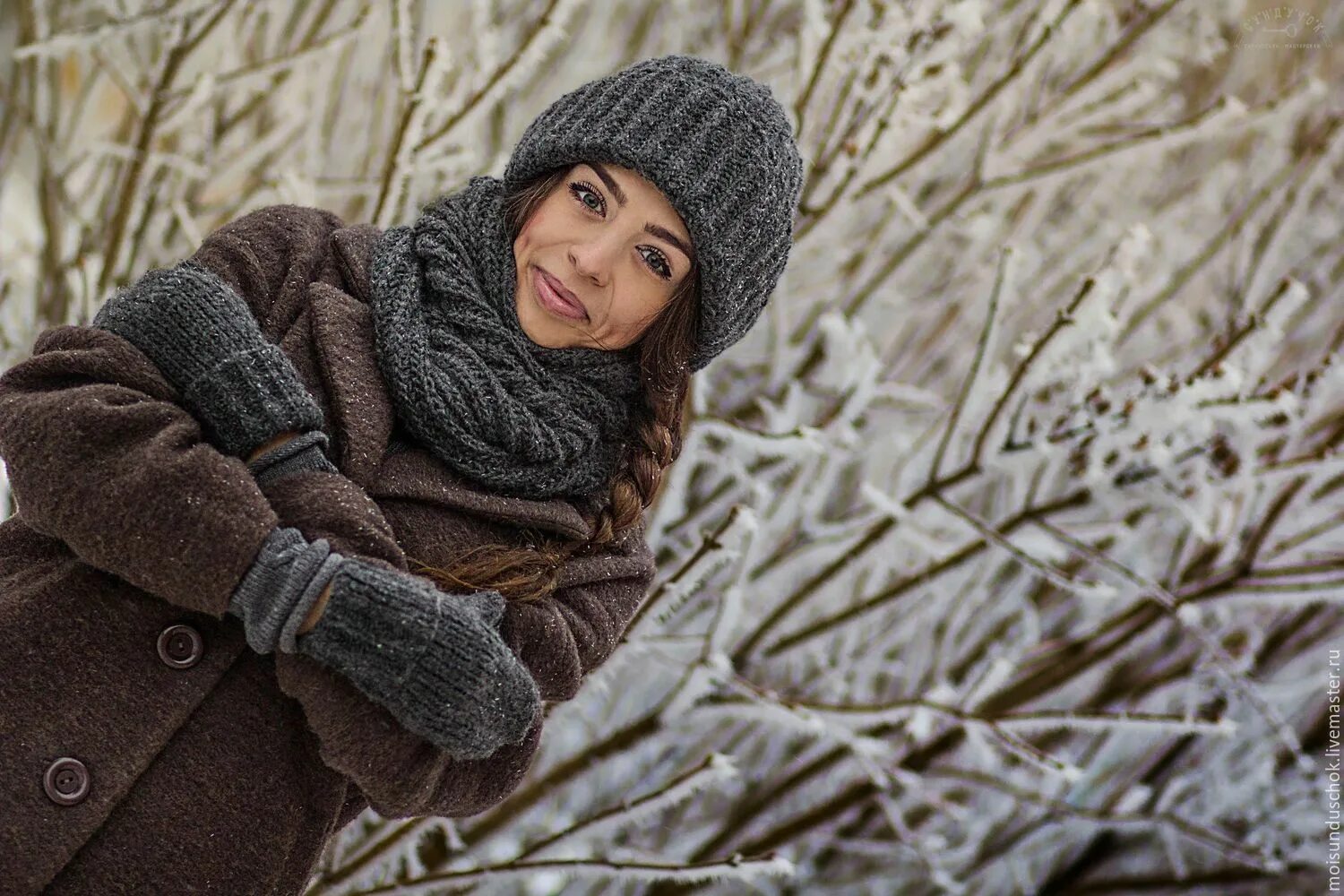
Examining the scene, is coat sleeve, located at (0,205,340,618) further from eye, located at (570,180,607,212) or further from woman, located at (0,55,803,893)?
eye, located at (570,180,607,212)

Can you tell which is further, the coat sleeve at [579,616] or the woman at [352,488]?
the coat sleeve at [579,616]

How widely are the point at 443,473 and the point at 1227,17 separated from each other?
395cm

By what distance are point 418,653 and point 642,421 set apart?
566 mm

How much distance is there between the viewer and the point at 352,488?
4.33 ft

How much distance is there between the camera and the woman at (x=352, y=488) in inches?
47.9

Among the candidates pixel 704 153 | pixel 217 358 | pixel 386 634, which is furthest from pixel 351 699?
pixel 704 153

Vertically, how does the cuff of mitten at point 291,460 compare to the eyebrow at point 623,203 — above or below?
below

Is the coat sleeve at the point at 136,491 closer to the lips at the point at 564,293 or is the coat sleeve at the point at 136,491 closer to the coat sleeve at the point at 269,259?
the coat sleeve at the point at 269,259

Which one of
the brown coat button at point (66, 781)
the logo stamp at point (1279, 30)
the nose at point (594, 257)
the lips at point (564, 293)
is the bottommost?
the brown coat button at point (66, 781)

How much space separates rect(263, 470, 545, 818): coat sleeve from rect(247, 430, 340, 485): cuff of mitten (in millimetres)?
12

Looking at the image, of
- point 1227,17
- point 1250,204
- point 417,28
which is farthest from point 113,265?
point 1227,17

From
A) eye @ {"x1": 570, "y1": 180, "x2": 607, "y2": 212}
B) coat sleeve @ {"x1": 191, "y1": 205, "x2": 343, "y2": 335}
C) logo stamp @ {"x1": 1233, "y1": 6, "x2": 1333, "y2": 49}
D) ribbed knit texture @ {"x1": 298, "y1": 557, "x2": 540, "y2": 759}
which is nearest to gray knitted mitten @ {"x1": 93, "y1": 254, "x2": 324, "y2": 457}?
coat sleeve @ {"x1": 191, "y1": 205, "x2": 343, "y2": 335}

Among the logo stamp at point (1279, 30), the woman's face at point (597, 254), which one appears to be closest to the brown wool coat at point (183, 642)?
the woman's face at point (597, 254)

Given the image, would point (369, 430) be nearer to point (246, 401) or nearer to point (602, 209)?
point (246, 401)
